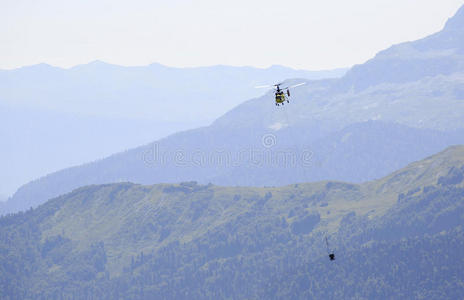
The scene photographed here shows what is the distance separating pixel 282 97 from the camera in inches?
6161
